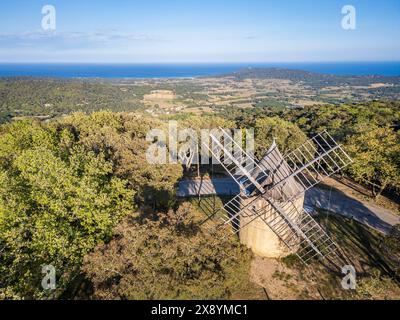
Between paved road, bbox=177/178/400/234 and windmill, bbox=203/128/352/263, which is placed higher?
windmill, bbox=203/128/352/263

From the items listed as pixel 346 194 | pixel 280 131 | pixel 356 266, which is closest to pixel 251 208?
pixel 356 266

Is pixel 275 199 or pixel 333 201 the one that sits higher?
pixel 275 199

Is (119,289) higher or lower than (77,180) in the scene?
lower

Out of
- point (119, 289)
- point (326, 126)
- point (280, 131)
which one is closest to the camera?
point (119, 289)

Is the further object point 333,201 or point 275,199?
point 333,201

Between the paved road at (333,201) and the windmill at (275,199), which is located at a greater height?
the windmill at (275,199)

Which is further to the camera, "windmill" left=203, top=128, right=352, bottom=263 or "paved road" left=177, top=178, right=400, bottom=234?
"paved road" left=177, top=178, right=400, bottom=234

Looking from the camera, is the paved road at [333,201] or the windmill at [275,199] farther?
the paved road at [333,201]
